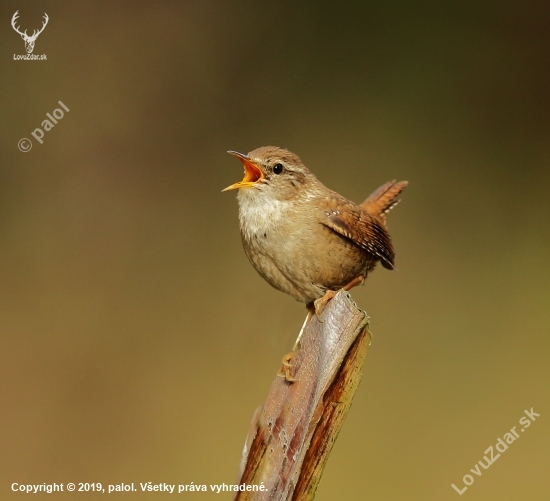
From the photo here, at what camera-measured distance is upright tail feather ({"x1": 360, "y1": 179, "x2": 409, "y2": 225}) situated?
139 inches

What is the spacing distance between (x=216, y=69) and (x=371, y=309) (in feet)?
6.54

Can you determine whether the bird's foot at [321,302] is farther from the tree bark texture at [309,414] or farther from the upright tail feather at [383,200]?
the upright tail feather at [383,200]

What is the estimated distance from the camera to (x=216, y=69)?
16.5 feet

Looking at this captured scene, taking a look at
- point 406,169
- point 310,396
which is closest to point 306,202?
point 310,396

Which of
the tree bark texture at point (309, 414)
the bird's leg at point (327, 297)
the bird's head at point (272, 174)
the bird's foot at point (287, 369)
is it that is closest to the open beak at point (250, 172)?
the bird's head at point (272, 174)

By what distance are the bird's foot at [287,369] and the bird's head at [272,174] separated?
2.15 feet

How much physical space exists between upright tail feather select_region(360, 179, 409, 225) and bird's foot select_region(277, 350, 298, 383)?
123 centimetres

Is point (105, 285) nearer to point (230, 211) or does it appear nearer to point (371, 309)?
→ point (230, 211)

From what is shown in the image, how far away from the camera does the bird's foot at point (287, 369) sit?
2.13 meters

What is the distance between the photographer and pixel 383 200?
3.58 metres

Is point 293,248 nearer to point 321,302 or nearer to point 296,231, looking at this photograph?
point 296,231
